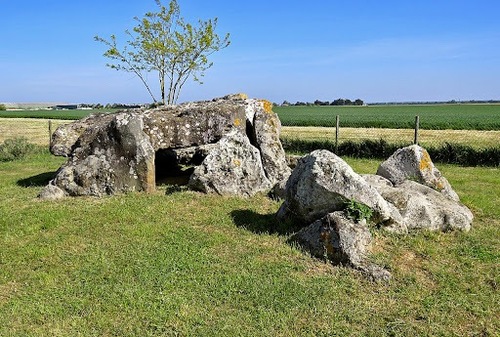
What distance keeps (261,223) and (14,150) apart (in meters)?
14.4

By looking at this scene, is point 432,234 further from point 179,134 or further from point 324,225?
point 179,134

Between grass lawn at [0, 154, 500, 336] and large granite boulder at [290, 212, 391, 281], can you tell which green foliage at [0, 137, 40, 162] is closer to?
grass lawn at [0, 154, 500, 336]

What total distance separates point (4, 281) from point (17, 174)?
377 inches

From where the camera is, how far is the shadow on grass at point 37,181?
12117 millimetres

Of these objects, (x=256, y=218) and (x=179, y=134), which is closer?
(x=256, y=218)

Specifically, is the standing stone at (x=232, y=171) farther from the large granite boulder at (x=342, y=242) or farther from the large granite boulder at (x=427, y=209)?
the large granite boulder at (x=342, y=242)

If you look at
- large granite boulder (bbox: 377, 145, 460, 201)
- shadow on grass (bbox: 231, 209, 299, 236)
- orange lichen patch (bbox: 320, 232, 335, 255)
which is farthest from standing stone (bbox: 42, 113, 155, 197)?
large granite boulder (bbox: 377, 145, 460, 201)

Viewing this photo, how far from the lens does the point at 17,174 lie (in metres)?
14.4

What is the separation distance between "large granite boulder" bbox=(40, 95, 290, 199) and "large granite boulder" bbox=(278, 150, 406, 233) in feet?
8.81

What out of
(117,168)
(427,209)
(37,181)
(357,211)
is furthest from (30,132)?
(427,209)

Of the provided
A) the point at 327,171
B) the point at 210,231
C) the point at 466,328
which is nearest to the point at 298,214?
the point at 327,171

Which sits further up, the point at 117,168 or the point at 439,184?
the point at 117,168

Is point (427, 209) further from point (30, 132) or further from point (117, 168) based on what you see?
point (30, 132)

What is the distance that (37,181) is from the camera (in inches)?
496
